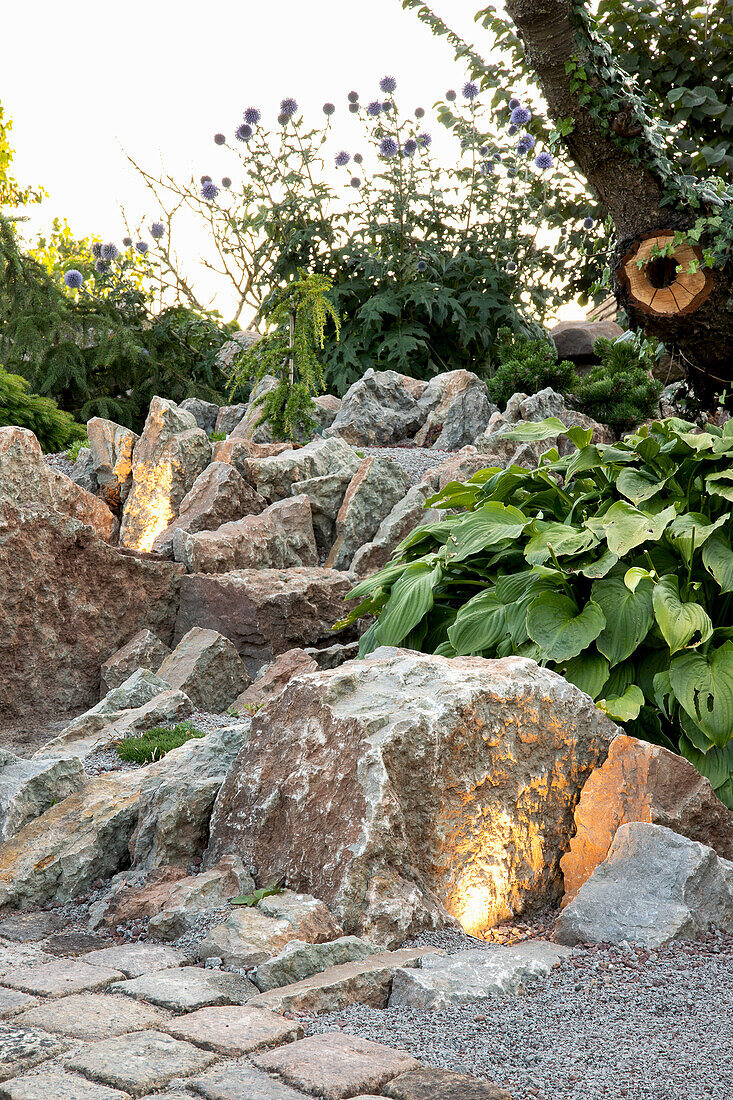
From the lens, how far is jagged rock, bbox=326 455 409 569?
5.68 m

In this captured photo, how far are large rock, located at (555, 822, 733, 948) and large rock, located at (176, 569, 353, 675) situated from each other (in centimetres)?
261

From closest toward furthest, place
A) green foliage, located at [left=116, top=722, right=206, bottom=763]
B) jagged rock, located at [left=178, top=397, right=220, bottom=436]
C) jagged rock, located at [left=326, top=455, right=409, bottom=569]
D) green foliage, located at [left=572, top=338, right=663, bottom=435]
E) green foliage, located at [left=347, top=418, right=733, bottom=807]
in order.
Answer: green foliage, located at [left=347, top=418, right=733, bottom=807] < green foliage, located at [left=116, top=722, right=206, bottom=763] < jagged rock, located at [left=326, top=455, right=409, bottom=569] < green foliage, located at [left=572, top=338, right=663, bottom=435] < jagged rock, located at [left=178, top=397, right=220, bottom=436]

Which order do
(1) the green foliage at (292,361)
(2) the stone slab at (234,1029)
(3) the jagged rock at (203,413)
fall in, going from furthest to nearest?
(3) the jagged rock at (203,413) → (1) the green foliage at (292,361) → (2) the stone slab at (234,1029)

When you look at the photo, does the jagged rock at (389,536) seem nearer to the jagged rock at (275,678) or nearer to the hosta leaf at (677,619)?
the jagged rock at (275,678)

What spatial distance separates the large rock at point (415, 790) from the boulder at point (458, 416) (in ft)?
15.1

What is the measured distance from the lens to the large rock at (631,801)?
265 centimetres

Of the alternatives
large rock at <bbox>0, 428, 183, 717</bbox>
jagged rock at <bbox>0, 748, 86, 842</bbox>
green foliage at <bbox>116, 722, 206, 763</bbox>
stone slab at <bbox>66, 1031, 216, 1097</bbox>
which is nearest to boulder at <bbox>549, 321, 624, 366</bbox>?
large rock at <bbox>0, 428, 183, 717</bbox>

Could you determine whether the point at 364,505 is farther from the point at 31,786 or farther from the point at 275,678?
the point at 31,786

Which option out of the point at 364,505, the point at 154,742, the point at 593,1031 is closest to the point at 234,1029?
the point at 593,1031

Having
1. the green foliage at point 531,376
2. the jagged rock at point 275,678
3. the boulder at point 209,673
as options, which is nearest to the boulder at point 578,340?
the green foliage at point 531,376

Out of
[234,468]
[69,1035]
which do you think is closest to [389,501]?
[234,468]

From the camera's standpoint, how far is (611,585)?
3.38 metres

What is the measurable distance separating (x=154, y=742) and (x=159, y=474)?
3.17 m

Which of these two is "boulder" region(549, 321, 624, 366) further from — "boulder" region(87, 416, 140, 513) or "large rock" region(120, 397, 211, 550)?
"boulder" region(87, 416, 140, 513)
